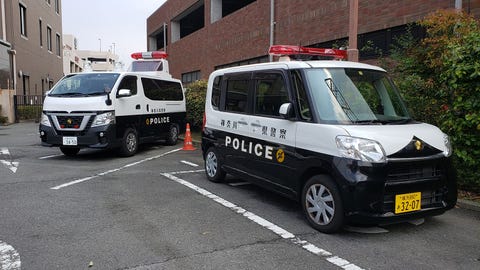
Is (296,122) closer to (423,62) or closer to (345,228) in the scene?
(345,228)

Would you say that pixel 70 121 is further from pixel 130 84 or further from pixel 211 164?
pixel 211 164

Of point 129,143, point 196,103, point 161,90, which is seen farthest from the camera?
point 196,103

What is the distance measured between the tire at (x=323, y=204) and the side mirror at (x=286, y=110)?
2.66 feet

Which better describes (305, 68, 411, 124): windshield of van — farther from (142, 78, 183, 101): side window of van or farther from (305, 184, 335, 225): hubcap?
(142, 78, 183, 101): side window of van

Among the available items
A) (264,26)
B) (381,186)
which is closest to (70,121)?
(381,186)

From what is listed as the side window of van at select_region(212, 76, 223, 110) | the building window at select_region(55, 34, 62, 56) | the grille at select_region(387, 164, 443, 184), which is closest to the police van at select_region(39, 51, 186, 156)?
the side window of van at select_region(212, 76, 223, 110)

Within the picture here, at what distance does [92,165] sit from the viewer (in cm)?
904

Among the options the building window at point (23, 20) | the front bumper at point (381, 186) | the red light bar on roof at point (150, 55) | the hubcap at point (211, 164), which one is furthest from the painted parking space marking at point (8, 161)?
the building window at point (23, 20)

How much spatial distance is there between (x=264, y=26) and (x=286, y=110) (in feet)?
46.2

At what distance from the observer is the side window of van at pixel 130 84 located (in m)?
10.0

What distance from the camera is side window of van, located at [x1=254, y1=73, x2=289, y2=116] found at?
17.7 ft

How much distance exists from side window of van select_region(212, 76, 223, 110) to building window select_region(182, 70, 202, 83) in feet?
64.2

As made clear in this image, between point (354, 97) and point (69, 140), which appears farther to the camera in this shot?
point (69, 140)

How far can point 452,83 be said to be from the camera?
5.82 m
